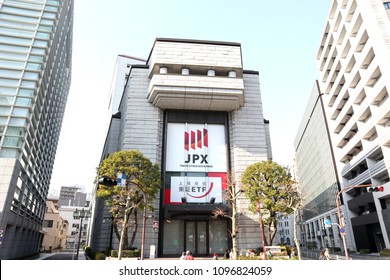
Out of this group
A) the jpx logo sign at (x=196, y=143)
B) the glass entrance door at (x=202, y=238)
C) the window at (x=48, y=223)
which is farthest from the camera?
the window at (x=48, y=223)

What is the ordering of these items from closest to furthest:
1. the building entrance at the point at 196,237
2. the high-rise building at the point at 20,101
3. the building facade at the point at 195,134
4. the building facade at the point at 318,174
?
1. the high-rise building at the point at 20,101
2. the building entrance at the point at 196,237
3. the building facade at the point at 195,134
4. the building facade at the point at 318,174

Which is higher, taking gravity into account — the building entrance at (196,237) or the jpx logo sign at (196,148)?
the jpx logo sign at (196,148)

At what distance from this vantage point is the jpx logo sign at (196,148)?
33781mm

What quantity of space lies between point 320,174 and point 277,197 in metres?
43.3

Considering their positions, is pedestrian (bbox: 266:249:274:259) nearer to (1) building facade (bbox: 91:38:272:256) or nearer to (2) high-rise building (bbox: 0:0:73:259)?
(1) building facade (bbox: 91:38:272:256)

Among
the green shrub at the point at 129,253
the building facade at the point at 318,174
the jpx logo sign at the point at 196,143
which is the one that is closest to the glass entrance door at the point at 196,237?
the green shrub at the point at 129,253

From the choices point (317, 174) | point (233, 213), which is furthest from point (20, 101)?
point (317, 174)

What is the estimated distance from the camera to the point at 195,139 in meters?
35.1

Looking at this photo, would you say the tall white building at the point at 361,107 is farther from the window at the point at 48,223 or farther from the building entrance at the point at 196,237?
the window at the point at 48,223

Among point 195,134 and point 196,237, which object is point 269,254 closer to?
point 196,237

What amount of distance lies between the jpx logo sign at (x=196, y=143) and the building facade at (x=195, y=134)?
0.13m

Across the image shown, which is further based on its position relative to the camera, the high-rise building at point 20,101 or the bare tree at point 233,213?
the high-rise building at point 20,101

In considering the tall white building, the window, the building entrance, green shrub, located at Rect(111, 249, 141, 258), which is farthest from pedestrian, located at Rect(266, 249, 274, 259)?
the window
